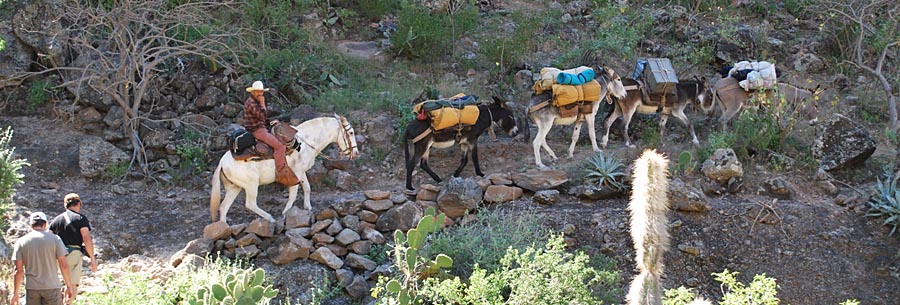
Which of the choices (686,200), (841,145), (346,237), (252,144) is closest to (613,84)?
(686,200)

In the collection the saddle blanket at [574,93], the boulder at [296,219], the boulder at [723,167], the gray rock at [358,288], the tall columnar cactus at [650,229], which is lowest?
the boulder at [723,167]

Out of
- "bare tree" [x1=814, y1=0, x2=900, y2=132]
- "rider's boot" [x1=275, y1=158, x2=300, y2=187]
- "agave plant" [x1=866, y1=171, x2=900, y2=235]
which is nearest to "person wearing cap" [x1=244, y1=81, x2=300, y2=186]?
"rider's boot" [x1=275, y1=158, x2=300, y2=187]

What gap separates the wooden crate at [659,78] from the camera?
43.3 ft

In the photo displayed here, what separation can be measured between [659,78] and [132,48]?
26.1 ft

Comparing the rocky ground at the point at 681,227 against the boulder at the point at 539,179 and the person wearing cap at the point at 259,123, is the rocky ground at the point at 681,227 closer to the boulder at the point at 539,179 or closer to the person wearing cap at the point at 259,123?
the boulder at the point at 539,179

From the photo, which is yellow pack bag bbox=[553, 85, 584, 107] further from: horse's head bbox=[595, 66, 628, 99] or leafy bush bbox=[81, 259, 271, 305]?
leafy bush bbox=[81, 259, 271, 305]

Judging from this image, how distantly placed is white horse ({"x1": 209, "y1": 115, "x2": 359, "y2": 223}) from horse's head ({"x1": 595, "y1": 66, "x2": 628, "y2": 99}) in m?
A: 4.16

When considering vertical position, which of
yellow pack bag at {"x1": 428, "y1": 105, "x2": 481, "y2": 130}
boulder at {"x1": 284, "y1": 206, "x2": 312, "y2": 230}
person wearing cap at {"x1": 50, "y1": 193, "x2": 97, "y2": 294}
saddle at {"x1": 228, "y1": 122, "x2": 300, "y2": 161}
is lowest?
boulder at {"x1": 284, "y1": 206, "x2": 312, "y2": 230}

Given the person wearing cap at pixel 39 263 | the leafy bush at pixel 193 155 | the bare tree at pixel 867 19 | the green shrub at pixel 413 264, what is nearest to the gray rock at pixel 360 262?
the green shrub at pixel 413 264

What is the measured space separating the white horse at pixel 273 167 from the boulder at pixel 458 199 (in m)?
1.39

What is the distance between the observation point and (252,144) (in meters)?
10.5

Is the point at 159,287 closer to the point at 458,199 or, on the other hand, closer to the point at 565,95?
the point at 458,199

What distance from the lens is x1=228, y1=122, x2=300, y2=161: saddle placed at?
34.3 feet

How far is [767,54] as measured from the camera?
665 inches
